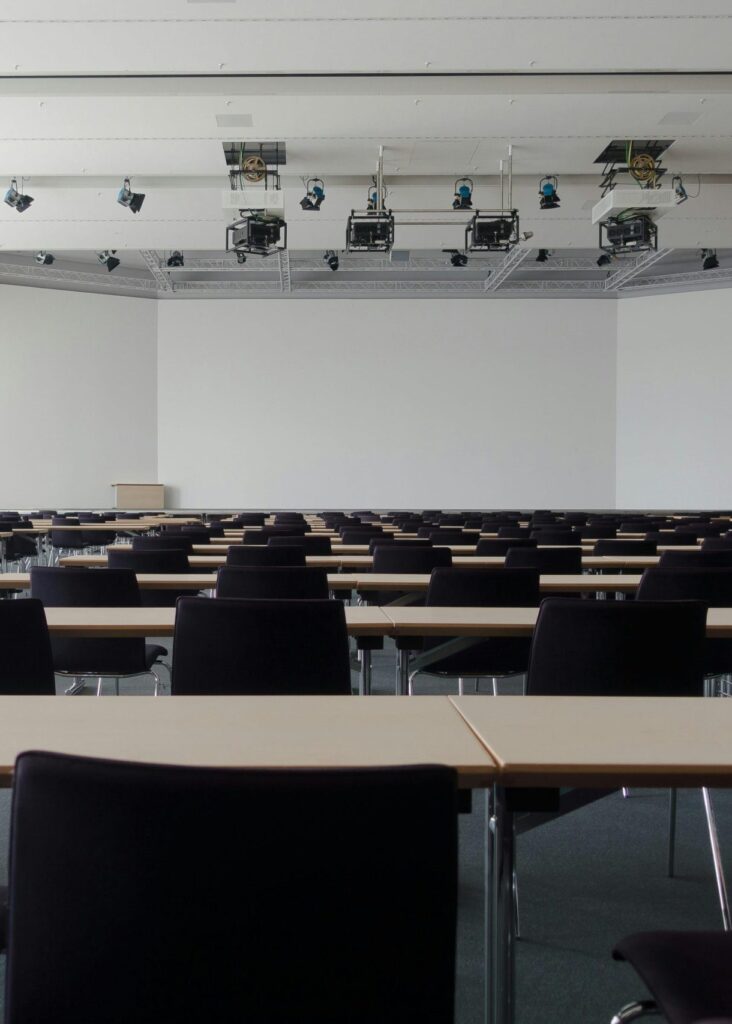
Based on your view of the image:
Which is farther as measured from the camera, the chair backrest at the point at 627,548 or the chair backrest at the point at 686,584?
the chair backrest at the point at 627,548

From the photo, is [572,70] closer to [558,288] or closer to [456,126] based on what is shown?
[456,126]

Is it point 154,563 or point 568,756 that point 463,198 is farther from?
point 568,756

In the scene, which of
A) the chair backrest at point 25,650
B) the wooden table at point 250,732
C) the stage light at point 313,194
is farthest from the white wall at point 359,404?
the wooden table at point 250,732

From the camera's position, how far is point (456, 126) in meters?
9.19

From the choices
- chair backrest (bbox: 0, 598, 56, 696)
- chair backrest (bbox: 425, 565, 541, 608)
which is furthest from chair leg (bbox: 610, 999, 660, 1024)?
chair backrest (bbox: 425, 565, 541, 608)

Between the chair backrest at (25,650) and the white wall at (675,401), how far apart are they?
1584 cm

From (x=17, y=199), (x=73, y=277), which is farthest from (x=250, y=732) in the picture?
(x=73, y=277)

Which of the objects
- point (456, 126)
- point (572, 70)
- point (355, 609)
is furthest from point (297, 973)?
point (456, 126)

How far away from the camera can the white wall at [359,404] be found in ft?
58.6

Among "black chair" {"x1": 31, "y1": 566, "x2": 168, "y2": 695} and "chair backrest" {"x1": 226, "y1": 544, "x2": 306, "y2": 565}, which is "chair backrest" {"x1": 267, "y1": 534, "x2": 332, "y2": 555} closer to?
"chair backrest" {"x1": 226, "y1": 544, "x2": 306, "y2": 565}

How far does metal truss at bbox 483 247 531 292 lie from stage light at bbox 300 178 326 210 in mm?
4887

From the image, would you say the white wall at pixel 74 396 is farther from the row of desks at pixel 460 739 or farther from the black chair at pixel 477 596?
the row of desks at pixel 460 739

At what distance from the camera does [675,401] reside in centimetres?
1709

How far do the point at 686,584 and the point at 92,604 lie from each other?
2372 millimetres
